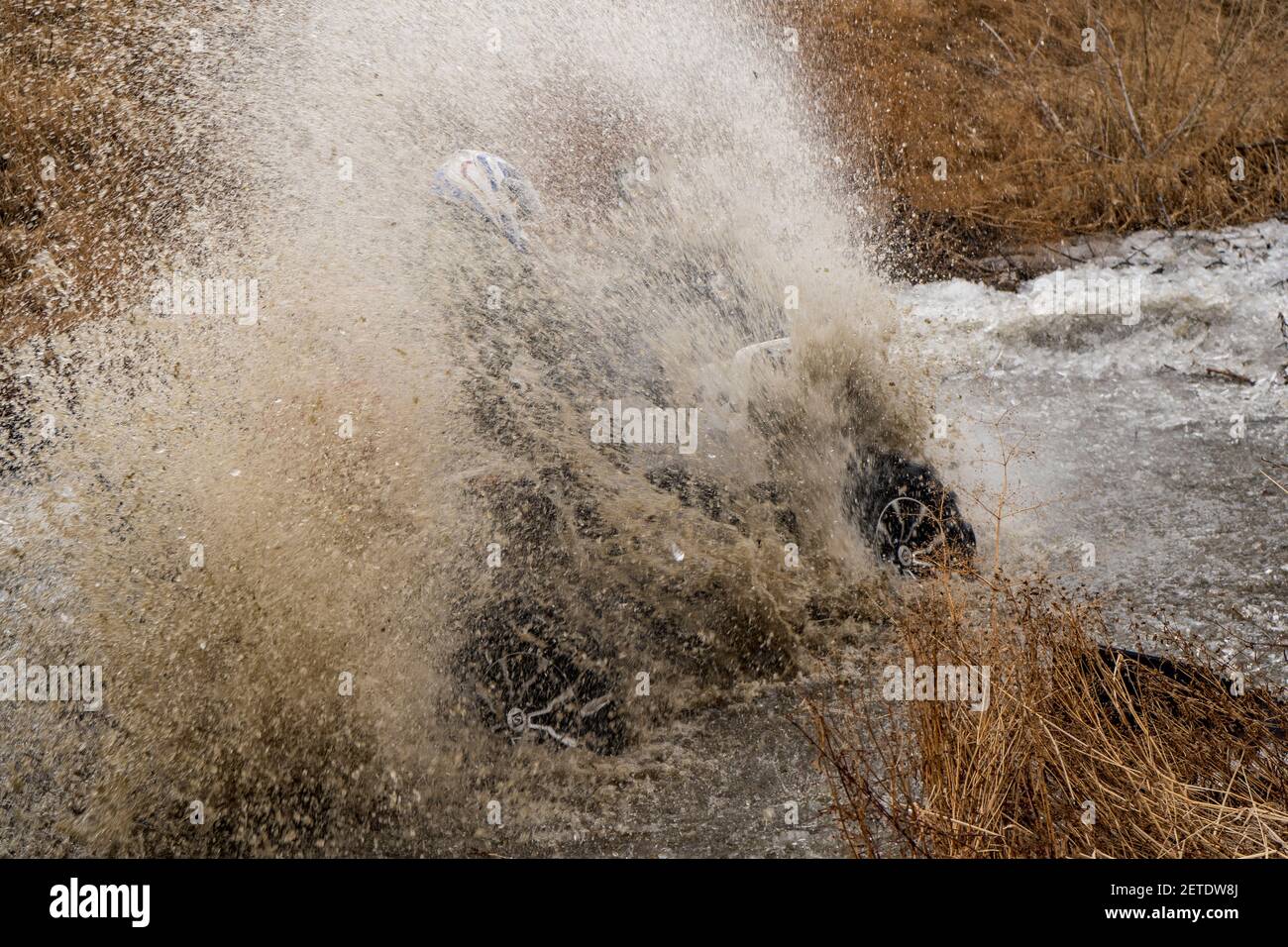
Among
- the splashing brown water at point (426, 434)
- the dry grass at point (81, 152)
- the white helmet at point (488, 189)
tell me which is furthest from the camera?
the white helmet at point (488, 189)

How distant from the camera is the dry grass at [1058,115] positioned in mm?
6203

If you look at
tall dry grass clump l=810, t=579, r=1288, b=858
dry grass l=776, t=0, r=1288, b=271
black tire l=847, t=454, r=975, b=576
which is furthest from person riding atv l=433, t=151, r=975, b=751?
dry grass l=776, t=0, r=1288, b=271

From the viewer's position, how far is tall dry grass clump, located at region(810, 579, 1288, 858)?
285cm

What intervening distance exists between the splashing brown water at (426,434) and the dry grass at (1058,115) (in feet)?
1.67

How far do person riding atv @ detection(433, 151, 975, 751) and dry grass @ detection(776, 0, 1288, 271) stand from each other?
1725 mm

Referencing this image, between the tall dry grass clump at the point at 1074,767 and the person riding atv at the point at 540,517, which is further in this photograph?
the person riding atv at the point at 540,517

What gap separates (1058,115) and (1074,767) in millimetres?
5018

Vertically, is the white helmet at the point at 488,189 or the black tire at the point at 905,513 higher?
the white helmet at the point at 488,189

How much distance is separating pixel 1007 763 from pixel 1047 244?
436 cm

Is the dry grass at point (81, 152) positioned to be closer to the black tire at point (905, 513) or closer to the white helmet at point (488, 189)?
the white helmet at point (488, 189)

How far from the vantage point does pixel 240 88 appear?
5715 mm

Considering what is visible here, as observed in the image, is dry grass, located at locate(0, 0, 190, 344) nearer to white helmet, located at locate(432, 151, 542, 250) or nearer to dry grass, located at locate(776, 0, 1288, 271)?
white helmet, located at locate(432, 151, 542, 250)

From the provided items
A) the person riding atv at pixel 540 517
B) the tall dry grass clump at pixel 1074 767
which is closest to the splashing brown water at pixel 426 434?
the person riding atv at pixel 540 517
